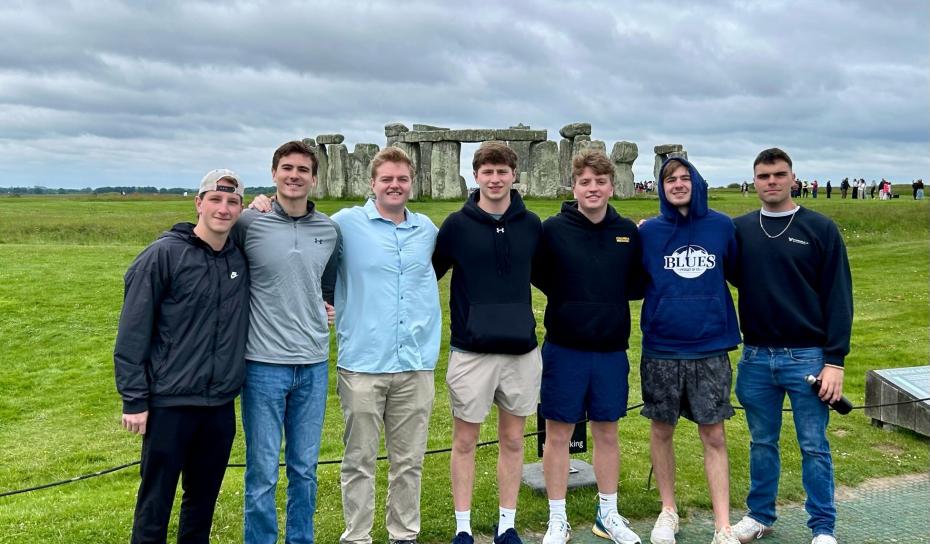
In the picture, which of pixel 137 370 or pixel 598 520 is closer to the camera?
pixel 137 370

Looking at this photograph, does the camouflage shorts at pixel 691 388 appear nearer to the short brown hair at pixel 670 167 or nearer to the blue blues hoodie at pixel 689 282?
the blue blues hoodie at pixel 689 282

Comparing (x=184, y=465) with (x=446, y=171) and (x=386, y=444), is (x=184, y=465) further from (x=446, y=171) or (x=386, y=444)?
(x=446, y=171)

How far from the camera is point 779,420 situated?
4.89 m

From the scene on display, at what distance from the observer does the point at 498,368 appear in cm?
457

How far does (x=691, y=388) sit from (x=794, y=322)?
73cm

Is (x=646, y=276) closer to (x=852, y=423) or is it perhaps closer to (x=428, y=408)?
(x=428, y=408)

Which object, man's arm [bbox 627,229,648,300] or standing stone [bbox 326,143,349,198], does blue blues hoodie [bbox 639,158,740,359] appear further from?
standing stone [bbox 326,143,349,198]

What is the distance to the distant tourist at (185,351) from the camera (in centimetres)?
380

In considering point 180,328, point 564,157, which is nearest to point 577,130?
point 564,157

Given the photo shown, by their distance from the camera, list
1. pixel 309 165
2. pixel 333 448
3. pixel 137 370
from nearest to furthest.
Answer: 1. pixel 137 370
2. pixel 309 165
3. pixel 333 448

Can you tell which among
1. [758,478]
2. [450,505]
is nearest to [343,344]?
[450,505]

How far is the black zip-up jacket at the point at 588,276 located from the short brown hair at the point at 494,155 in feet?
1.59

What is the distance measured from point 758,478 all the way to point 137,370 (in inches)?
145

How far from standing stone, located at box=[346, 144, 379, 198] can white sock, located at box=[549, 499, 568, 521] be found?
26919mm
